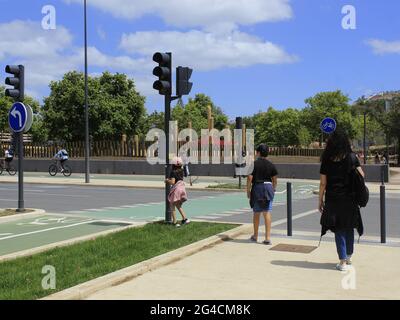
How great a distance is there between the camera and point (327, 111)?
8119 centimetres

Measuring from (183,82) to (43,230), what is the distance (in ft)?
13.4

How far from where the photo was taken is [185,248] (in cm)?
787

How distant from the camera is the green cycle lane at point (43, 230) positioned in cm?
908

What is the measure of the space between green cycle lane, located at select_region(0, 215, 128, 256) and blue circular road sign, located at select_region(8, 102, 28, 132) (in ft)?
7.12

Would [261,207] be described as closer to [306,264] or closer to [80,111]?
[306,264]

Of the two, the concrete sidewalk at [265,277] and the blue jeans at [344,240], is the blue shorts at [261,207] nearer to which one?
the concrete sidewalk at [265,277]

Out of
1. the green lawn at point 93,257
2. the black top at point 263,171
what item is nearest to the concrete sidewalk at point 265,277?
the green lawn at point 93,257

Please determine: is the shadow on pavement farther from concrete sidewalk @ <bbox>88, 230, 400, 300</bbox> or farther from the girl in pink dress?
the girl in pink dress

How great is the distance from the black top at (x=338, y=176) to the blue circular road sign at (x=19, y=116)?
8.03 metres

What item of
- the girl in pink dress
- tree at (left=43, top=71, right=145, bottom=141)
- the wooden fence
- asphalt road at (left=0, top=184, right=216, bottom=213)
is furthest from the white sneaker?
tree at (left=43, top=71, right=145, bottom=141)

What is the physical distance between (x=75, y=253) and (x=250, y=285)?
2.90m

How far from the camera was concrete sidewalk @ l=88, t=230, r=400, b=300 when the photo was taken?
5609 mm

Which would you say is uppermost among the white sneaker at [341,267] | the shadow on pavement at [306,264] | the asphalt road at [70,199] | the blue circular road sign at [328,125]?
the blue circular road sign at [328,125]
